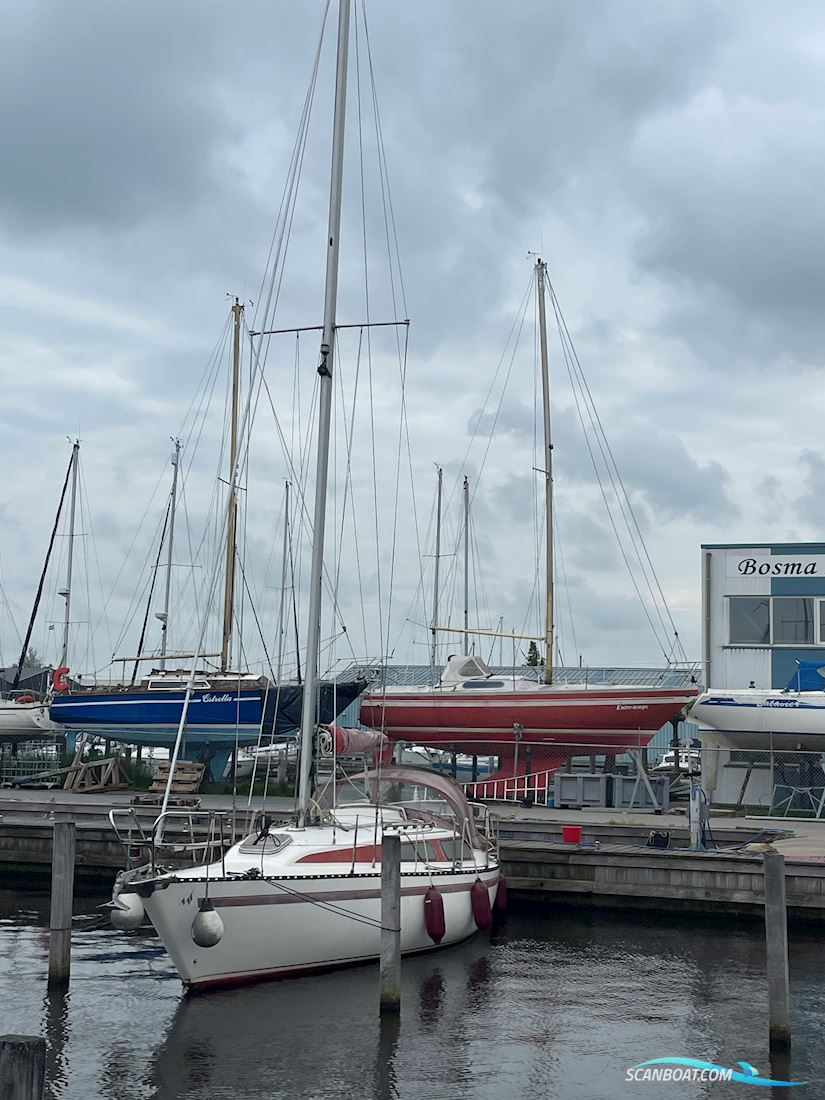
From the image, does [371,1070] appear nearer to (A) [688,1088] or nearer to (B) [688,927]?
(A) [688,1088]

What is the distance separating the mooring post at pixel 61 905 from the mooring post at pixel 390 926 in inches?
177

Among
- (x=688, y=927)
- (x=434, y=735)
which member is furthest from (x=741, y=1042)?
(x=434, y=735)

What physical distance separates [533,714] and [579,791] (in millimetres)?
4606

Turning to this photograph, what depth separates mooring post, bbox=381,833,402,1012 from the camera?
15.0 meters

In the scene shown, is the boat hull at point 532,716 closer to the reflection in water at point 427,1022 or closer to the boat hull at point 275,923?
the reflection in water at point 427,1022

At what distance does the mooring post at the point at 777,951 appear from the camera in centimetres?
1369

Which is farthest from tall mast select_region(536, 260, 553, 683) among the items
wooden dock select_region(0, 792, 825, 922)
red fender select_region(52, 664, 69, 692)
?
red fender select_region(52, 664, 69, 692)

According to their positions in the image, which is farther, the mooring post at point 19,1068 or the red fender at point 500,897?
the red fender at point 500,897

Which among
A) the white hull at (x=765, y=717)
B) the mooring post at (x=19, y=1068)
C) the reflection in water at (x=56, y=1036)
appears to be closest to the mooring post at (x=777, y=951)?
the reflection in water at (x=56, y=1036)

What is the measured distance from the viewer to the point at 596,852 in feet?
74.3

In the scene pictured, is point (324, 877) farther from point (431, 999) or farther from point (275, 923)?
point (431, 999)

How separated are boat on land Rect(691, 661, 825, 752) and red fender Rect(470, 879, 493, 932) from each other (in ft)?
44.2

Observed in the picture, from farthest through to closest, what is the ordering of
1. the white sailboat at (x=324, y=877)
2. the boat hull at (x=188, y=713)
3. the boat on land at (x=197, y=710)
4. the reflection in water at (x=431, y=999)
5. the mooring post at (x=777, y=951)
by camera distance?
the boat on land at (x=197, y=710), the boat hull at (x=188, y=713), the white sailboat at (x=324, y=877), the reflection in water at (x=431, y=999), the mooring post at (x=777, y=951)

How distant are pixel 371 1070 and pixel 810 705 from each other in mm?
20788
